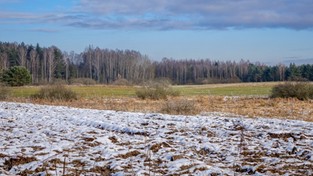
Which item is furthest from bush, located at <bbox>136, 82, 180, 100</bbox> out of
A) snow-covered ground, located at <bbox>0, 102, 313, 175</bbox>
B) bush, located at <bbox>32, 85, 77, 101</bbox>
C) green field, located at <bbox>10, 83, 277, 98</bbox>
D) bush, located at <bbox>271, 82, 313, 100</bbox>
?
snow-covered ground, located at <bbox>0, 102, 313, 175</bbox>

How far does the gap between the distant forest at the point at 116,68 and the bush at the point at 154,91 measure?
51075mm

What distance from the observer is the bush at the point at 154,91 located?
40.0 m

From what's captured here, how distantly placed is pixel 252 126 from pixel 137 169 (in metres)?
5.75

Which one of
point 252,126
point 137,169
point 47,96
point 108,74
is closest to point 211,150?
point 137,169

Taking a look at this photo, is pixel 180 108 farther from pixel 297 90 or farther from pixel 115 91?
pixel 115 91

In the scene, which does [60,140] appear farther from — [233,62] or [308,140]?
[233,62]

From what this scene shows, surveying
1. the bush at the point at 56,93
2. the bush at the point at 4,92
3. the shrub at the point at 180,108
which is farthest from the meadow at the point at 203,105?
the bush at the point at 56,93

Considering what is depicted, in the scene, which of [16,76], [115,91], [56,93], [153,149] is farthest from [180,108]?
[16,76]

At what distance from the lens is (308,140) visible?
31.4 feet

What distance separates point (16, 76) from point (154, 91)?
40.8m

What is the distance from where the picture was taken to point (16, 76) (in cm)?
7075

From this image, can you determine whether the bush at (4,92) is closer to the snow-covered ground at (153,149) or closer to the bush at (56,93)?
the bush at (56,93)

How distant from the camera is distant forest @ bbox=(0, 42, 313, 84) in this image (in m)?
114

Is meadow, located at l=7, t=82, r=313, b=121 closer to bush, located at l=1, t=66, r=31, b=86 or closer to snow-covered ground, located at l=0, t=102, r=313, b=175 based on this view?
snow-covered ground, located at l=0, t=102, r=313, b=175
